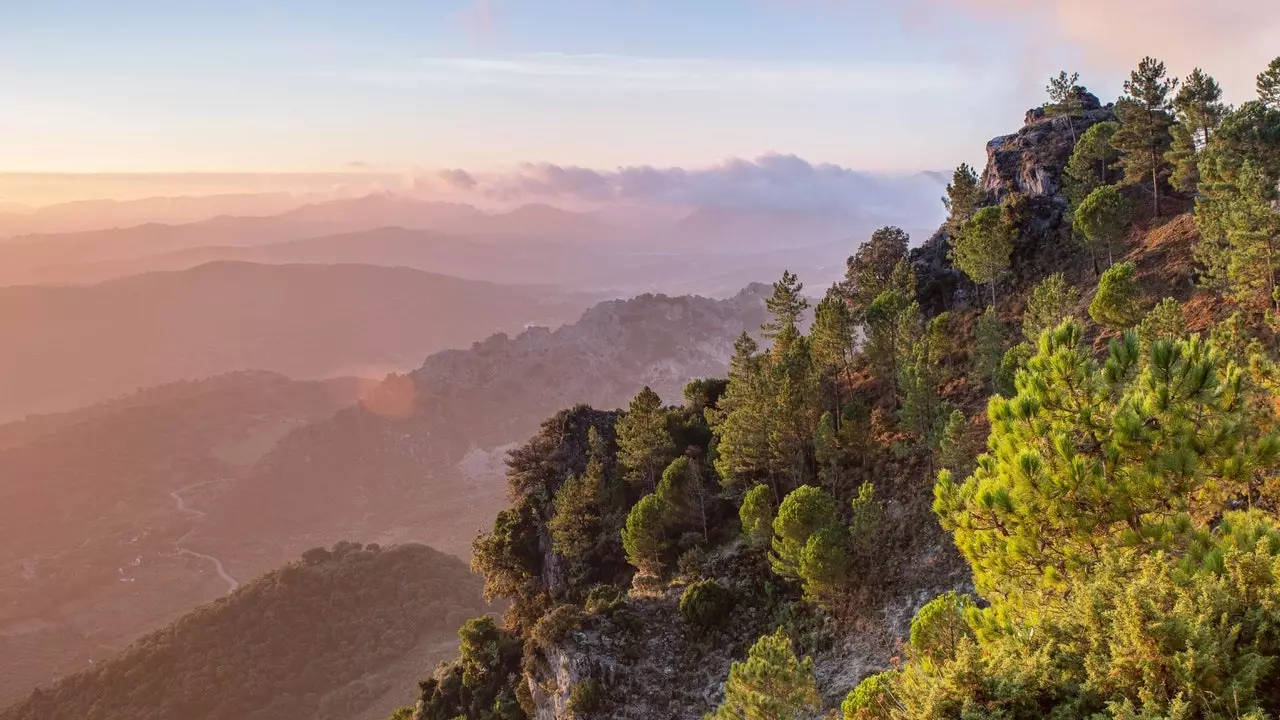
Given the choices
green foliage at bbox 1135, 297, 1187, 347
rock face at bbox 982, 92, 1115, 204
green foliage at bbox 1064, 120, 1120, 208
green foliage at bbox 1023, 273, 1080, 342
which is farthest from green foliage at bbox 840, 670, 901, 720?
rock face at bbox 982, 92, 1115, 204

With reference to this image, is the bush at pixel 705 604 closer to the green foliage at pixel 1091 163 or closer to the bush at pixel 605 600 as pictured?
the bush at pixel 605 600

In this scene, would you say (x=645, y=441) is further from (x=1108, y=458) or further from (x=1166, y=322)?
(x=1108, y=458)

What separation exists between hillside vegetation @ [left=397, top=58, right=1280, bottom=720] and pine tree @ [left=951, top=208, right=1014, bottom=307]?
0.31m

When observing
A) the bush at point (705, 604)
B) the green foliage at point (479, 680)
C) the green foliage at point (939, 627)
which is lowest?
the green foliage at point (479, 680)

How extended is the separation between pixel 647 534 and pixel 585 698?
16578 millimetres

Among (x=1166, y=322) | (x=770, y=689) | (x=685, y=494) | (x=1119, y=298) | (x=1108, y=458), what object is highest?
(x=1119, y=298)

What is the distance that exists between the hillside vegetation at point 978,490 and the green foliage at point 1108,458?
7cm

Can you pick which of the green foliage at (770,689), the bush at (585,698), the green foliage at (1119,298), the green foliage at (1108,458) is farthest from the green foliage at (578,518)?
the green foliage at (1108,458)

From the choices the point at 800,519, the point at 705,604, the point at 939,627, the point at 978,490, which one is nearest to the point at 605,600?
the point at 705,604

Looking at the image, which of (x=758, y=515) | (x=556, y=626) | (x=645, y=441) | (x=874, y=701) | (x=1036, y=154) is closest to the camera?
(x=874, y=701)

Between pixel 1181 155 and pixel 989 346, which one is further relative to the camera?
pixel 1181 155

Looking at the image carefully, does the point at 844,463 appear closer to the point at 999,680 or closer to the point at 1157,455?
the point at 1157,455

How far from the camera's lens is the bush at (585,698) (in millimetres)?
43719

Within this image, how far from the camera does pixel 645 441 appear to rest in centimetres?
6956
